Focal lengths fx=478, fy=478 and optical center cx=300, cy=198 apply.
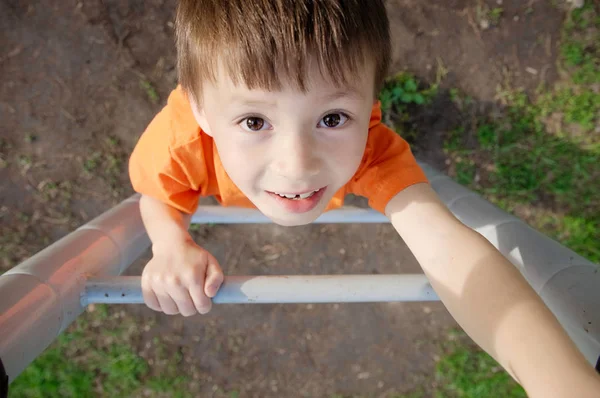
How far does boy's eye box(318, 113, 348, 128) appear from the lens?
0.87 meters

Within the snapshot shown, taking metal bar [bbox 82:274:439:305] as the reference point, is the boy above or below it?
above

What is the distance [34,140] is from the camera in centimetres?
204

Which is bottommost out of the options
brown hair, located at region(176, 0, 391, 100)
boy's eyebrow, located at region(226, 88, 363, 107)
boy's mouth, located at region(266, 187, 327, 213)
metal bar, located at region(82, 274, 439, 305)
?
metal bar, located at region(82, 274, 439, 305)

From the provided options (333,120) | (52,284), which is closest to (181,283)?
(52,284)

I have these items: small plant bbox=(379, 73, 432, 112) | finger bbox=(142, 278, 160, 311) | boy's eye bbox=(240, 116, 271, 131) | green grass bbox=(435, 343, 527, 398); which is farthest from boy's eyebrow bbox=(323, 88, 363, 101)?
green grass bbox=(435, 343, 527, 398)

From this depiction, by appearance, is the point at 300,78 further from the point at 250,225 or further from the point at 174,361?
the point at 174,361

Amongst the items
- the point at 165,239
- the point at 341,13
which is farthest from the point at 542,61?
the point at 165,239

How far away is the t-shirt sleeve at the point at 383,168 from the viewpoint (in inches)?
44.8

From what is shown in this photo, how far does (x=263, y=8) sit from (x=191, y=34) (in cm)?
18

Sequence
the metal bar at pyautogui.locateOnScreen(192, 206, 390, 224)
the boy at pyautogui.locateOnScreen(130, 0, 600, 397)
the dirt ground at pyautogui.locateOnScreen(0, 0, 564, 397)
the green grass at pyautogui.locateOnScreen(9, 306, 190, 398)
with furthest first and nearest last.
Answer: the green grass at pyautogui.locateOnScreen(9, 306, 190, 398)
the dirt ground at pyautogui.locateOnScreen(0, 0, 564, 397)
the metal bar at pyautogui.locateOnScreen(192, 206, 390, 224)
the boy at pyautogui.locateOnScreen(130, 0, 600, 397)

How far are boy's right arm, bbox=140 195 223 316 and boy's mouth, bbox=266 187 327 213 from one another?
0.65 feet

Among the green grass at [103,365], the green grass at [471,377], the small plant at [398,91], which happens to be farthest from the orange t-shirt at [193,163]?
the green grass at [471,377]

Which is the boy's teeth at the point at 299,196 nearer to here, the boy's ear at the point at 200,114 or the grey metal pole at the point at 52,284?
the boy's ear at the point at 200,114

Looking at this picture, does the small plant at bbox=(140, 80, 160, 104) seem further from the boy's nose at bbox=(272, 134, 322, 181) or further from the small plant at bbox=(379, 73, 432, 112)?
the boy's nose at bbox=(272, 134, 322, 181)
